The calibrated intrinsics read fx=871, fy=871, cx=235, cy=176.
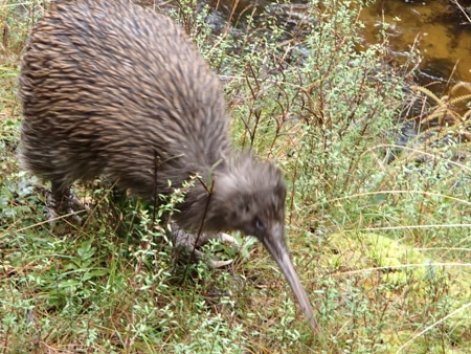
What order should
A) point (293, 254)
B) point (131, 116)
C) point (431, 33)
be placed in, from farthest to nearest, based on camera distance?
point (431, 33), point (293, 254), point (131, 116)

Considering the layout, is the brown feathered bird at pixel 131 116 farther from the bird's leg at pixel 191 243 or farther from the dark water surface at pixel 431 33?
the dark water surface at pixel 431 33

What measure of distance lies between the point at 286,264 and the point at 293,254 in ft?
1.97

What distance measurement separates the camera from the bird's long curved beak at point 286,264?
3.07m

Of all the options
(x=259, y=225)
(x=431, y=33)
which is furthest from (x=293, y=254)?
(x=431, y=33)

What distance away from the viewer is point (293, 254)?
3770 mm

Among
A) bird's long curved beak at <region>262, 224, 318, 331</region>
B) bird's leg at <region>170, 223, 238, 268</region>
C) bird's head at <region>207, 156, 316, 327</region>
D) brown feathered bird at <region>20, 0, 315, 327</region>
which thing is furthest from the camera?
Answer: bird's leg at <region>170, 223, 238, 268</region>

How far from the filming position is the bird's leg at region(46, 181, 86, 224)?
3.69 meters

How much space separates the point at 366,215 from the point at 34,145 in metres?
1.63

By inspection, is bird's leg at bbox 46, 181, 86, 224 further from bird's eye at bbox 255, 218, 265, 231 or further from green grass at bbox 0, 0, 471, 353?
bird's eye at bbox 255, 218, 265, 231

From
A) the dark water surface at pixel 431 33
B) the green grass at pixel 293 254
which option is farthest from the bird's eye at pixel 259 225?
the dark water surface at pixel 431 33

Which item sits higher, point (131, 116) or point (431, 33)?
point (131, 116)

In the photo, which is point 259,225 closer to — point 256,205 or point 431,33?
point 256,205

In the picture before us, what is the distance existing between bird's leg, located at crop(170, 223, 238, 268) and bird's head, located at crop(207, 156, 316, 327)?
0.26 meters

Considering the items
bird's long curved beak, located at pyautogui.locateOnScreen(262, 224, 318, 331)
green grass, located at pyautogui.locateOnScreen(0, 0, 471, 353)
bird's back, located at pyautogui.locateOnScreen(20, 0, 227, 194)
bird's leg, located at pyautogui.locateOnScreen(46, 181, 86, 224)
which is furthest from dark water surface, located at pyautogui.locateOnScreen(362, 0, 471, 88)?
bird's long curved beak, located at pyautogui.locateOnScreen(262, 224, 318, 331)
